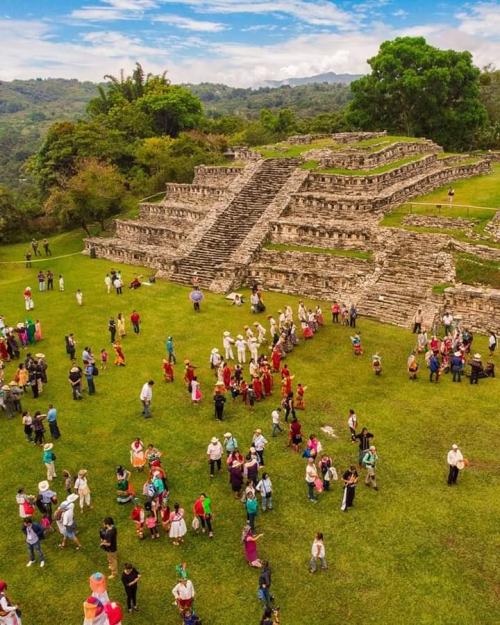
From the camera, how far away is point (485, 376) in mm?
17719

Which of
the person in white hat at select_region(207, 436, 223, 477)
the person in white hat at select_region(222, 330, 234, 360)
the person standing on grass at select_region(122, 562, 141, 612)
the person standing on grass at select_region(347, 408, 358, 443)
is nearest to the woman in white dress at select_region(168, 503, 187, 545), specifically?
the person standing on grass at select_region(122, 562, 141, 612)

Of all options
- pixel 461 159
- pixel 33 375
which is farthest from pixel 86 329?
pixel 461 159

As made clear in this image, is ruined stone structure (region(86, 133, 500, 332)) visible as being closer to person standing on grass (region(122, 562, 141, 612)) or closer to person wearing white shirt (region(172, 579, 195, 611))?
person wearing white shirt (region(172, 579, 195, 611))

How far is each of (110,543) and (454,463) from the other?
7.76 m

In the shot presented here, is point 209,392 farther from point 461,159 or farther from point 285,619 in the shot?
point 461,159

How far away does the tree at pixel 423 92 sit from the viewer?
155 ft

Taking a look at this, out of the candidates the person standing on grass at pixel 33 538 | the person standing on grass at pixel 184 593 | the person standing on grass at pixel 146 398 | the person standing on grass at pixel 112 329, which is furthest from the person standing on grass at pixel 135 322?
the person standing on grass at pixel 184 593

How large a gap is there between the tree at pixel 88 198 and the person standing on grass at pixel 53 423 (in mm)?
23584

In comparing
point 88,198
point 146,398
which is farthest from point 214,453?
point 88,198

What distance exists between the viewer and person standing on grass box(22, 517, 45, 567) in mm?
10930

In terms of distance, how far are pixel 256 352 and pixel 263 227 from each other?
484 inches

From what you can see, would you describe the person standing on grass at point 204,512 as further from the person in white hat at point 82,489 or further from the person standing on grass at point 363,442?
the person standing on grass at point 363,442

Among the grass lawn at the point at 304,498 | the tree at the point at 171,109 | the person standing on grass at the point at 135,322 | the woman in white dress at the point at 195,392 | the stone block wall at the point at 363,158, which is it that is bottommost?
the grass lawn at the point at 304,498

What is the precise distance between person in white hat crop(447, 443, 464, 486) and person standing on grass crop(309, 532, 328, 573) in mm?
3952
